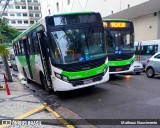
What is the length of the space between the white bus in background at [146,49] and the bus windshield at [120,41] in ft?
14.6

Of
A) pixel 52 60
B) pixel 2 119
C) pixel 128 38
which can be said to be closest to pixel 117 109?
pixel 52 60

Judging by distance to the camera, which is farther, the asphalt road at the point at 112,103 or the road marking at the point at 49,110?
the asphalt road at the point at 112,103

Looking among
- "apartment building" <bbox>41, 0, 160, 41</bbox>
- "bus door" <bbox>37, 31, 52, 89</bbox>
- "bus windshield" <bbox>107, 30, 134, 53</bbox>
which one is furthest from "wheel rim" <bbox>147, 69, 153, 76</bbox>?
"bus door" <bbox>37, 31, 52, 89</bbox>

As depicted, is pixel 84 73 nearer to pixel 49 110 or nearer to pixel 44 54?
pixel 44 54

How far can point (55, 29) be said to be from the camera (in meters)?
6.98

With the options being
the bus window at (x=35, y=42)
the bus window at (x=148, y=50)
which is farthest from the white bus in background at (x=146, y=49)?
the bus window at (x=35, y=42)

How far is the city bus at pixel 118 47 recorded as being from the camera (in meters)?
10.4

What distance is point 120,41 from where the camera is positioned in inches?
417

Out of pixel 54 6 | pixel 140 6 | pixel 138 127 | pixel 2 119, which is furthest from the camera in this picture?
pixel 54 6

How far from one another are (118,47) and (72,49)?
422 centimetres

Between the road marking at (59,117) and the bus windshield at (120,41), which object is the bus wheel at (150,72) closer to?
the bus windshield at (120,41)

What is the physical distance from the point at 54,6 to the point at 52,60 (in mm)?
32155

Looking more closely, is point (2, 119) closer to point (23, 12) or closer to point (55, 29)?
point (55, 29)

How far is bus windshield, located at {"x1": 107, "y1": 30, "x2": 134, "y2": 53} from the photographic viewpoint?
10.4 m
